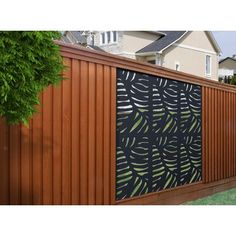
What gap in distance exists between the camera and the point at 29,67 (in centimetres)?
235

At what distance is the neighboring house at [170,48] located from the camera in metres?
6.36

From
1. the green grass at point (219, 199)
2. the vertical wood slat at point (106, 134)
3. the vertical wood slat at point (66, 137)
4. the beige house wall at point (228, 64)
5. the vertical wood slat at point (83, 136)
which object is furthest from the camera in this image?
the beige house wall at point (228, 64)

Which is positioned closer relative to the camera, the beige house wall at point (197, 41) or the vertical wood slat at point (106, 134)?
the vertical wood slat at point (106, 134)

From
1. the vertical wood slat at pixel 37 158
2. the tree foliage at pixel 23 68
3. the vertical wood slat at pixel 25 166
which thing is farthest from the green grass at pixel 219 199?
the tree foliage at pixel 23 68

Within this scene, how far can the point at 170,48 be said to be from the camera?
7.52 metres

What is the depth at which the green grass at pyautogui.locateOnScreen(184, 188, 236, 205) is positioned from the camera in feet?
21.5

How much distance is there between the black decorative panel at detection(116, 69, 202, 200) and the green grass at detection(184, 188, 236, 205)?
0.36 m

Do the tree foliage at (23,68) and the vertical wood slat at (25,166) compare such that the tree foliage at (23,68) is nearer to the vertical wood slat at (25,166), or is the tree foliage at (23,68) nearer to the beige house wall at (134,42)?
the vertical wood slat at (25,166)

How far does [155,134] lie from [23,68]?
3.63 m

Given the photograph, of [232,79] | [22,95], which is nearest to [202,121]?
[232,79]

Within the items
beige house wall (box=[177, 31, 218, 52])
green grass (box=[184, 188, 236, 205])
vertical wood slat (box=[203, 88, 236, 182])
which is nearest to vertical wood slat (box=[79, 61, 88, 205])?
green grass (box=[184, 188, 236, 205])

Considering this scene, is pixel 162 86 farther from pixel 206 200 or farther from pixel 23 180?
pixel 23 180

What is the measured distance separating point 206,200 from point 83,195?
10.1 ft
